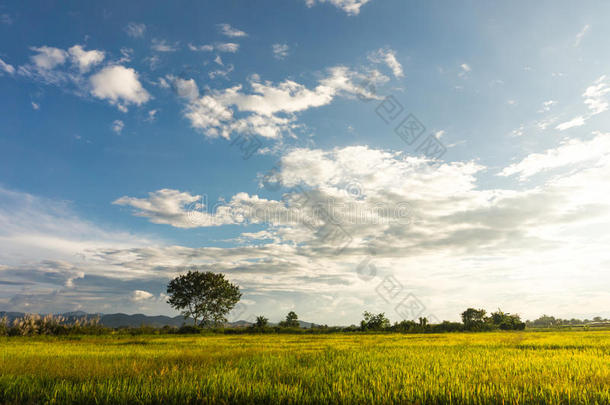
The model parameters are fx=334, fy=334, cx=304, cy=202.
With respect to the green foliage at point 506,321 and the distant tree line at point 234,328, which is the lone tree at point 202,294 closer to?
the distant tree line at point 234,328

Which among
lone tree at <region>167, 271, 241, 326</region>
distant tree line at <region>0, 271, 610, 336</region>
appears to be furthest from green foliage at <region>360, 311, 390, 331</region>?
lone tree at <region>167, 271, 241, 326</region>

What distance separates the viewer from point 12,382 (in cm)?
567

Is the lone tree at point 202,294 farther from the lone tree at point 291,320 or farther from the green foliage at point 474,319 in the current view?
the green foliage at point 474,319

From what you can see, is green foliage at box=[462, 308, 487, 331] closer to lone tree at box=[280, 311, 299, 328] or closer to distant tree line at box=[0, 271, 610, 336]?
distant tree line at box=[0, 271, 610, 336]

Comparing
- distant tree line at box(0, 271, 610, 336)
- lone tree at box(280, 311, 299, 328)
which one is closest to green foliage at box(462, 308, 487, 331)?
distant tree line at box(0, 271, 610, 336)

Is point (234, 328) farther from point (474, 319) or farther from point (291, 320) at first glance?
point (474, 319)

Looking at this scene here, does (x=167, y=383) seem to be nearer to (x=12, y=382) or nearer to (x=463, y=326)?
(x=12, y=382)

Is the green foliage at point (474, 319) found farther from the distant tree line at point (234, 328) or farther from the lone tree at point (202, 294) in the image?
the lone tree at point (202, 294)

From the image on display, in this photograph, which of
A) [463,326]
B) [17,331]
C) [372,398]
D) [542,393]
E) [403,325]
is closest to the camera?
[372,398]

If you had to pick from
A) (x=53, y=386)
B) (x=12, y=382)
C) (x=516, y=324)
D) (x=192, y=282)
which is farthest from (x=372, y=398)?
(x=516, y=324)

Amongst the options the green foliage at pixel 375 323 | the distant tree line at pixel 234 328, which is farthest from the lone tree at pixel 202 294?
the green foliage at pixel 375 323

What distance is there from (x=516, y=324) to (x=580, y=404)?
61.1 metres

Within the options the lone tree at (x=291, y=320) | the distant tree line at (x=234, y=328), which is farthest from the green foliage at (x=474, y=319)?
the lone tree at (x=291, y=320)

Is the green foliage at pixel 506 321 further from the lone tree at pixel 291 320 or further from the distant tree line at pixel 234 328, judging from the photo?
the lone tree at pixel 291 320
